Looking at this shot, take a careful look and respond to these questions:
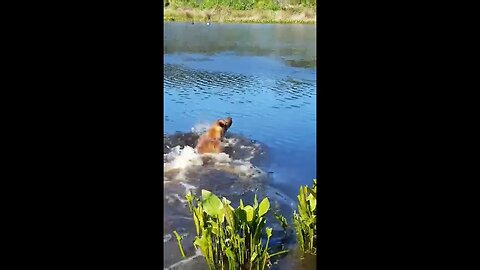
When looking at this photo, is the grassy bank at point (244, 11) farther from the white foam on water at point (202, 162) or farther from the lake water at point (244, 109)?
the white foam on water at point (202, 162)

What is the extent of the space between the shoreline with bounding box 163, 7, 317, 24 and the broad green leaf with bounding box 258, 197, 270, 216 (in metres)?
0.46

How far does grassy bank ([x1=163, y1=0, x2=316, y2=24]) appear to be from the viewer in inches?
45.9

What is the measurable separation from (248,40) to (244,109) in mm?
184

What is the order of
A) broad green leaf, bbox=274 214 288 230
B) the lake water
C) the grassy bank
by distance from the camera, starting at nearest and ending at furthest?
1. the grassy bank
2. the lake water
3. broad green leaf, bbox=274 214 288 230

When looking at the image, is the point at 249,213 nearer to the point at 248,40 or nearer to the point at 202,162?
the point at 202,162

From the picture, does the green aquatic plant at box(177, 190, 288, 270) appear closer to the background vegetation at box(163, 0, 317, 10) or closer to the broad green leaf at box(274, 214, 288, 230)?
the broad green leaf at box(274, 214, 288, 230)

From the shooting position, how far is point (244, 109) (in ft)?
4.50

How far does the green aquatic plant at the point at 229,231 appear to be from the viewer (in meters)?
1.27

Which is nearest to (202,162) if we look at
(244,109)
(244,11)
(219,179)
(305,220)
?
(219,179)

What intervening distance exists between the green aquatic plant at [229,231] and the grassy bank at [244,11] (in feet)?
1.45

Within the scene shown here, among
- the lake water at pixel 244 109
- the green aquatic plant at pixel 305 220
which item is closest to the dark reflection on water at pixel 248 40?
the lake water at pixel 244 109

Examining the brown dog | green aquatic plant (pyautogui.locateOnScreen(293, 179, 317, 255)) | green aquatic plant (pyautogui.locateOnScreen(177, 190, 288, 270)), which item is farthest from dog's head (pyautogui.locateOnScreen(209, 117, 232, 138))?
green aquatic plant (pyautogui.locateOnScreen(293, 179, 317, 255))
